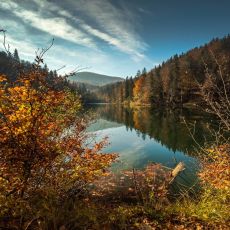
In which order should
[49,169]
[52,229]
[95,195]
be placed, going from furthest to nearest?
[95,195], [49,169], [52,229]

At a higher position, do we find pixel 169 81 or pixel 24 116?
pixel 169 81

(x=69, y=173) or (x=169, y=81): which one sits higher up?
(x=169, y=81)

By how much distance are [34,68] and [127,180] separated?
9716 mm

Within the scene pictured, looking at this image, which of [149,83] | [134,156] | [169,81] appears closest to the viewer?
[134,156]

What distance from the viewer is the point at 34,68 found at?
5473mm

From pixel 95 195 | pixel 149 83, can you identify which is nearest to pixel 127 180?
pixel 95 195

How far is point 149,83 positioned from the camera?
99.9 metres

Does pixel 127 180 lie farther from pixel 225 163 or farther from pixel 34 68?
pixel 34 68

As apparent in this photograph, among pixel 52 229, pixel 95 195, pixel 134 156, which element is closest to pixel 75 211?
pixel 52 229

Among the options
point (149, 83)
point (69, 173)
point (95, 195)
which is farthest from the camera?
point (149, 83)

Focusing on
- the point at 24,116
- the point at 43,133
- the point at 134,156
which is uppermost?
the point at 24,116

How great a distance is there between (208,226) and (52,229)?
3321 millimetres

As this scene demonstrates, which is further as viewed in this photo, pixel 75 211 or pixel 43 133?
pixel 43 133

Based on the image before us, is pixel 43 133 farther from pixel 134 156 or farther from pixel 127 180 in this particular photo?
pixel 134 156
